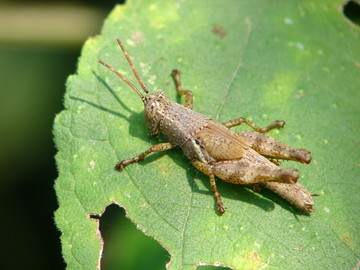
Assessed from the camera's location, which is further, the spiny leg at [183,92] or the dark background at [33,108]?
the dark background at [33,108]

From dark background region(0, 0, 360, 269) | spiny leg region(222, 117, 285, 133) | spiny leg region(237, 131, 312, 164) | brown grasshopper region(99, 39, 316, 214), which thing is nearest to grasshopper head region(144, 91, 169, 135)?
brown grasshopper region(99, 39, 316, 214)

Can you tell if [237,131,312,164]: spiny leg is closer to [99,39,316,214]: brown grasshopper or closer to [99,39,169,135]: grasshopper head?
[99,39,316,214]: brown grasshopper

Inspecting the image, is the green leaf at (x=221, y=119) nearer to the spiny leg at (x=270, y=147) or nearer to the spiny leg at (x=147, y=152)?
the spiny leg at (x=147, y=152)

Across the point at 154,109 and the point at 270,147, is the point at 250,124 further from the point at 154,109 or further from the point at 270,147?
the point at 154,109

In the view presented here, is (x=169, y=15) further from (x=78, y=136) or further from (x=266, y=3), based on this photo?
(x=78, y=136)

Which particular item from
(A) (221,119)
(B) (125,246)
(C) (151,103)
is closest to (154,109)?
(C) (151,103)

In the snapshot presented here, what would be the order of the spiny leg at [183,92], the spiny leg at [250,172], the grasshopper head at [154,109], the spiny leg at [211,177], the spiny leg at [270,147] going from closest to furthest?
the spiny leg at [250,172], the spiny leg at [211,177], the spiny leg at [270,147], the grasshopper head at [154,109], the spiny leg at [183,92]

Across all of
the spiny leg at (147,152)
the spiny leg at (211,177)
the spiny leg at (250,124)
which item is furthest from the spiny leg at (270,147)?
the spiny leg at (147,152)

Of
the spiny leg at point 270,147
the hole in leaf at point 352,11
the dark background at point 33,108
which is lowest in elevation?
the dark background at point 33,108

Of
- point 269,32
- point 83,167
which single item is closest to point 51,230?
point 83,167
